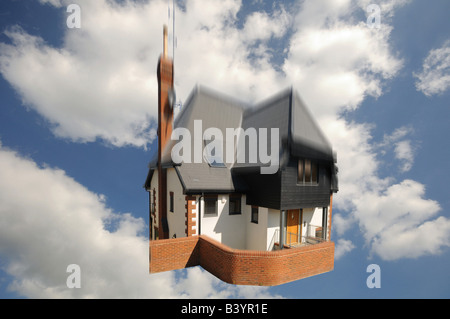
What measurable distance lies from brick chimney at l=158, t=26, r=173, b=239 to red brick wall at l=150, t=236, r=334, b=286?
421cm

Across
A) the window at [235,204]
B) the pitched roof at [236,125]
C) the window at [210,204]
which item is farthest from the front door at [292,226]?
the window at [210,204]

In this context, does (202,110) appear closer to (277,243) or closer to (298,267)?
(277,243)

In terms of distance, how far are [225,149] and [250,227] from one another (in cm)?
497

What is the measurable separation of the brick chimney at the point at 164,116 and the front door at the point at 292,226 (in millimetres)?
7452

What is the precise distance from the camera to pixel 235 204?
1419 cm

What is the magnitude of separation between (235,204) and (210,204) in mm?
1653

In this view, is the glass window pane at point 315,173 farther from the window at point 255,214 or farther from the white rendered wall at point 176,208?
the white rendered wall at point 176,208

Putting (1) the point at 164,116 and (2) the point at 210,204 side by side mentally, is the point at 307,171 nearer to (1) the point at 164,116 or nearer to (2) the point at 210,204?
(2) the point at 210,204

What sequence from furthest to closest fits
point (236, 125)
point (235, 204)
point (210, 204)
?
point (236, 125) < point (235, 204) < point (210, 204)

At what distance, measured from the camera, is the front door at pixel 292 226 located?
14.1 metres

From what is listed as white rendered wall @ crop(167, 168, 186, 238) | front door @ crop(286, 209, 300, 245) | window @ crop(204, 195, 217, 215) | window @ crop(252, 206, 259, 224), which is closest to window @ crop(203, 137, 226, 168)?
window @ crop(204, 195, 217, 215)

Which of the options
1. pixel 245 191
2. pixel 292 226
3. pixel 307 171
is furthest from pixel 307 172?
pixel 245 191

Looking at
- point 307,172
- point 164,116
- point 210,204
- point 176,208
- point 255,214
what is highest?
point 164,116

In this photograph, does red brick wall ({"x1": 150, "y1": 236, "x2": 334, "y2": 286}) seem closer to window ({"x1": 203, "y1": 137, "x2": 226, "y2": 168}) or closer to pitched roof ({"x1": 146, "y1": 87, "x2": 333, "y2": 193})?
pitched roof ({"x1": 146, "y1": 87, "x2": 333, "y2": 193})
